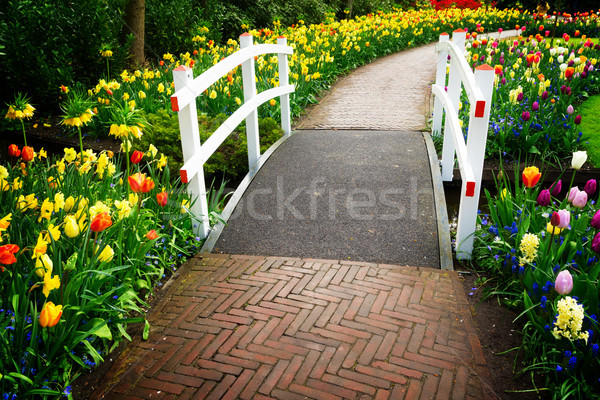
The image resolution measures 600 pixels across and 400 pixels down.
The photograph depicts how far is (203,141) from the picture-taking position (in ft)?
17.5

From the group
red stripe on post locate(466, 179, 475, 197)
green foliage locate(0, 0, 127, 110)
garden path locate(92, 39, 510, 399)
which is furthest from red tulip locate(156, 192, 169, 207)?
green foliage locate(0, 0, 127, 110)

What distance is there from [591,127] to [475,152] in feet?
13.2

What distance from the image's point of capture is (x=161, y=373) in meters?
2.45

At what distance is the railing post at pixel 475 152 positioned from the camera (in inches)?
122

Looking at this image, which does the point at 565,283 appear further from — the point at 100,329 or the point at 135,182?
the point at 135,182

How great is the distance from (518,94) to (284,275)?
3.71 meters

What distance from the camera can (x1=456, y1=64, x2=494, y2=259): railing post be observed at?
3.09 m

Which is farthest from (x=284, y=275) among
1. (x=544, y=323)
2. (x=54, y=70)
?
(x=54, y=70)

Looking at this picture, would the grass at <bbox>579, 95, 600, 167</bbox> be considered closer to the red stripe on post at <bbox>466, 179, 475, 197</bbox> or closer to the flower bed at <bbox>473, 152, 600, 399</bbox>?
the flower bed at <bbox>473, 152, 600, 399</bbox>

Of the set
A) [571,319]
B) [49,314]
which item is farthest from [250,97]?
[571,319]

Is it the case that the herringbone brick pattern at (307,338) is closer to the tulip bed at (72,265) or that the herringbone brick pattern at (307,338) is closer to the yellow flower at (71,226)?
the tulip bed at (72,265)

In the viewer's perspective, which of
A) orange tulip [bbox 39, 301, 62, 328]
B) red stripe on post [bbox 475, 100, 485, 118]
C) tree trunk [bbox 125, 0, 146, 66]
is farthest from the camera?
tree trunk [bbox 125, 0, 146, 66]

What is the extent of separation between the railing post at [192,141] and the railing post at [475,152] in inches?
77.1

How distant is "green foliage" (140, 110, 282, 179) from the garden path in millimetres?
1186
